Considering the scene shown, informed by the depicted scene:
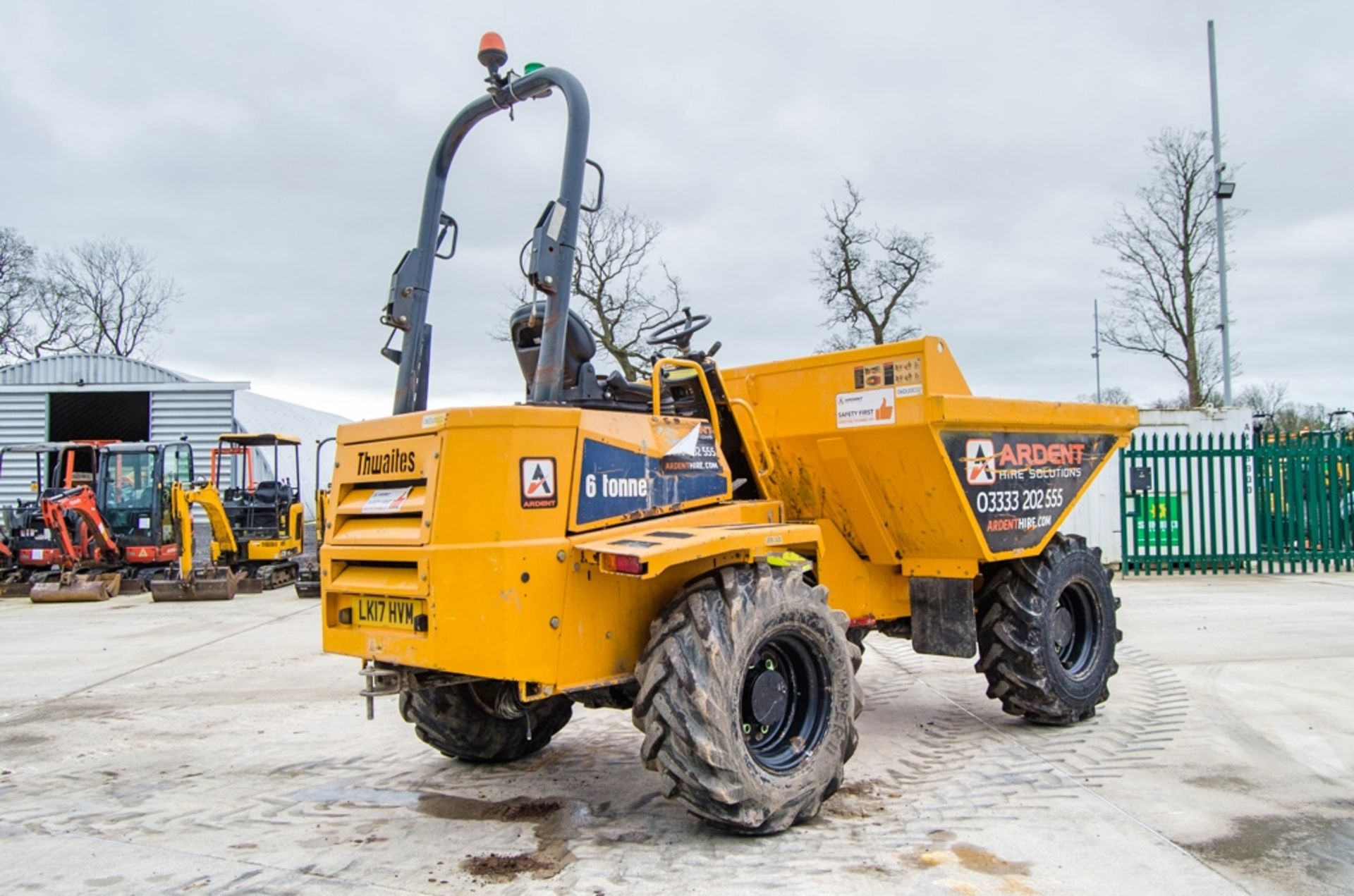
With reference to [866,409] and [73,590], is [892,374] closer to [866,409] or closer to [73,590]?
[866,409]

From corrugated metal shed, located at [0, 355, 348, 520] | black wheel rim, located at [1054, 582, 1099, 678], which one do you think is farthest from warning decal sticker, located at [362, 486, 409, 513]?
corrugated metal shed, located at [0, 355, 348, 520]

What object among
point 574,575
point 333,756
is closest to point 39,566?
point 333,756

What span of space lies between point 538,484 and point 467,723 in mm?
1905

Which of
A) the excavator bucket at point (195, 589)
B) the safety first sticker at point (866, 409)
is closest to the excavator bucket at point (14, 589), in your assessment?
the excavator bucket at point (195, 589)

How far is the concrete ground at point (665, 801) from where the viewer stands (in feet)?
13.5

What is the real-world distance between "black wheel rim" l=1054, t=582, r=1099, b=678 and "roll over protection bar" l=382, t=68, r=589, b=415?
4.08m

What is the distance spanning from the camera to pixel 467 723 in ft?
18.4

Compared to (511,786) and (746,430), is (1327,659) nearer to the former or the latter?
(746,430)

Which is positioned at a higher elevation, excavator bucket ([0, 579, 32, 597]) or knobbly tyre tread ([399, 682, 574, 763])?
knobbly tyre tread ([399, 682, 574, 763])

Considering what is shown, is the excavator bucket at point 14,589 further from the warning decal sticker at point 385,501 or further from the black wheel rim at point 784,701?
the black wheel rim at point 784,701

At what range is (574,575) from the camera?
441 cm

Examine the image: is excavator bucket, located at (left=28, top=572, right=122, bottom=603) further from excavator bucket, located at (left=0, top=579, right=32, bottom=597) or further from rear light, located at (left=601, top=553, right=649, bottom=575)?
rear light, located at (left=601, top=553, right=649, bottom=575)

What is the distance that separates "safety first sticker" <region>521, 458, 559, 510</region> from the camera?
4301 mm

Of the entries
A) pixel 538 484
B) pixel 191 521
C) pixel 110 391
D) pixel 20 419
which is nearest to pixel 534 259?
pixel 538 484
